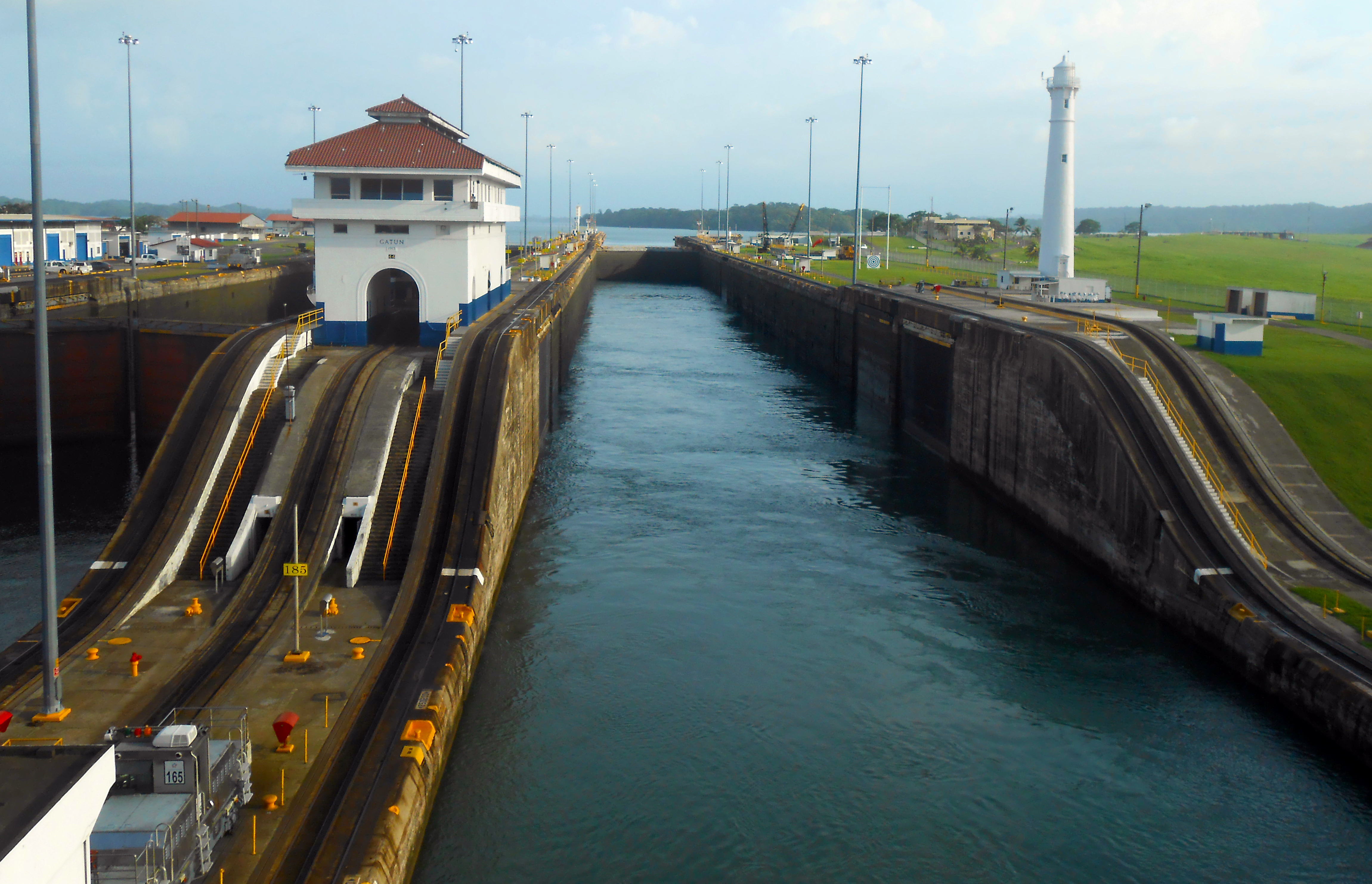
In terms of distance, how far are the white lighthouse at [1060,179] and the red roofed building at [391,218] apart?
4250 centimetres

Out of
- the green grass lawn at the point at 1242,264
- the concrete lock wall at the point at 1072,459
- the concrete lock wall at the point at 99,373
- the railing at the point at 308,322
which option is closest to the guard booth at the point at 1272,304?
the green grass lawn at the point at 1242,264

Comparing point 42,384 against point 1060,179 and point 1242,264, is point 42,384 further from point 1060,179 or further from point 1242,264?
point 1242,264

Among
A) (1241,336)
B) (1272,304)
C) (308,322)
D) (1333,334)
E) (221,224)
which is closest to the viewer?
(308,322)

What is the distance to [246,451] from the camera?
89.9ft

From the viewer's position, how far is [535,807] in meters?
18.3

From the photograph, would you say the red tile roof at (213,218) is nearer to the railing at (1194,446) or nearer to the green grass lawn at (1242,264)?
the green grass lawn at (1242,264)

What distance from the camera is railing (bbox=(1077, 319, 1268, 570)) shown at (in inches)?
1019

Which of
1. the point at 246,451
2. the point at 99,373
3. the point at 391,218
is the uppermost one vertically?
the point at 391,218

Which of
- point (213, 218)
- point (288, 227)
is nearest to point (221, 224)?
point (213, 218)

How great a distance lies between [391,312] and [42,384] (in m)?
32.1

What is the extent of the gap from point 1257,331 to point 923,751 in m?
24.8

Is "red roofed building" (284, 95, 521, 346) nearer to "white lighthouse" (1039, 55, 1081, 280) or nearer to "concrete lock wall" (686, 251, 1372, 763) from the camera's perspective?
"concrete lock wall" (686, 251, 1372, 763)

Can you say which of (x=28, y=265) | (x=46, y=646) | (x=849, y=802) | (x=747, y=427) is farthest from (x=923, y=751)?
(x=28, y=265)

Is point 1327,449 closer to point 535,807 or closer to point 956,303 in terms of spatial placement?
point 535,807
